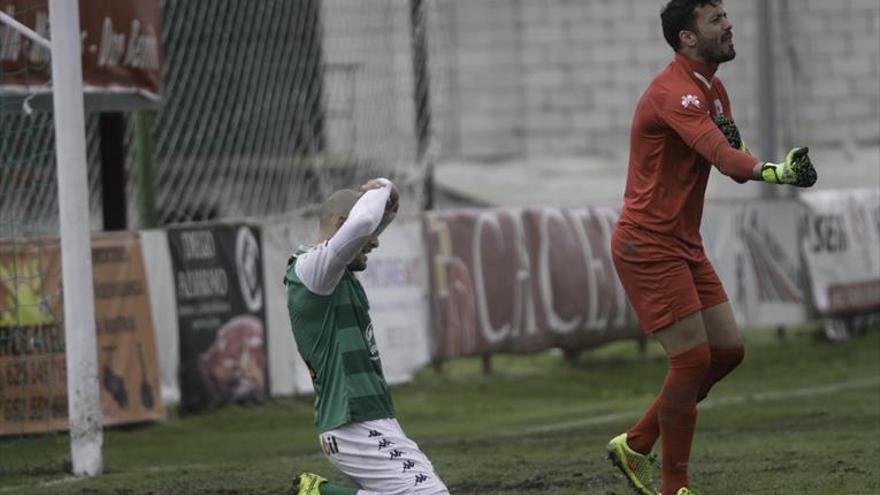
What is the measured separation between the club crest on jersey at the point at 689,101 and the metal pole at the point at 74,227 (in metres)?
4.46

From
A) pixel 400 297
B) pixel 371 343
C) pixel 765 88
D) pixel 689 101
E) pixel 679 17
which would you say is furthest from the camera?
pixel 765 88

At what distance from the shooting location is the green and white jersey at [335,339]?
21.9 ft

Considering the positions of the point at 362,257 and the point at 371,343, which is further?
the point at 371,343

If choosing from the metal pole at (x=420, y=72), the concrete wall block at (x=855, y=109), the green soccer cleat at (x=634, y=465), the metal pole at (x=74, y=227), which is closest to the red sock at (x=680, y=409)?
the green soccer cleat at (x=634, y=465)

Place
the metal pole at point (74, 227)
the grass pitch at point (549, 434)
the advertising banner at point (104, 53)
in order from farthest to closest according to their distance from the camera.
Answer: the advertising banner at point (104, 53) → the metal pole at point (74, 227) → the grass pitch at point (549, 434)

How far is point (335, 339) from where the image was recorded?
6.74 meters

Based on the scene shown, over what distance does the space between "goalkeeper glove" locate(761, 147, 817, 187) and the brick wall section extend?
72.4ft

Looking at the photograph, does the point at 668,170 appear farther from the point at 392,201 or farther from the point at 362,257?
the point at 362,257

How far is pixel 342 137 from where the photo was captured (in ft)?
78.9

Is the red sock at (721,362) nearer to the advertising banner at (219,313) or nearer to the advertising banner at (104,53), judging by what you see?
the advertising banner at (104,53)

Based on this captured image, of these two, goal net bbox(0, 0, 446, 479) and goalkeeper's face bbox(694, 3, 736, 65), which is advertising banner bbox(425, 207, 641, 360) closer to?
goal net bbox(0, 0, 446, 479)

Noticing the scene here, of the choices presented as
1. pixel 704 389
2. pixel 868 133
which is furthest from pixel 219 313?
pixel 868 133

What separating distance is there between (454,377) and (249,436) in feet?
15.1

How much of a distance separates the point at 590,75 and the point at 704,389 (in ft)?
72.0
